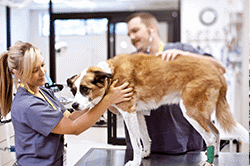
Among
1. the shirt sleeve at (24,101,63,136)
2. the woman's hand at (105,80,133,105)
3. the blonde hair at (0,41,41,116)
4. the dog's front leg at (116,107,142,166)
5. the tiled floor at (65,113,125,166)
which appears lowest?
the tiled floor at (65,113,125,166)

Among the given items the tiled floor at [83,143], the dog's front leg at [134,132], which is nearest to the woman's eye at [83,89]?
the dog's front leg at [134,132]

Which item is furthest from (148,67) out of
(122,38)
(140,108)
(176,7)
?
(176,7)

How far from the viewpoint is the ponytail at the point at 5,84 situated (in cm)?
149

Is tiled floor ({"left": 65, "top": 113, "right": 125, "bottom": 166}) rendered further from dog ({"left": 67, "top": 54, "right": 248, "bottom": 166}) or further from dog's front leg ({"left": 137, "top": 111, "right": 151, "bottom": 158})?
dog ({"left": 67, "top": 54, "right": 248, "bottom": 166})

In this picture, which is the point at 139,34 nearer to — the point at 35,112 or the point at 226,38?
the point at 226,38

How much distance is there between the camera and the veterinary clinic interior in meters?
1.68

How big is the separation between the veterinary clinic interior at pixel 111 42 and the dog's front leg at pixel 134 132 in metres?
0.09

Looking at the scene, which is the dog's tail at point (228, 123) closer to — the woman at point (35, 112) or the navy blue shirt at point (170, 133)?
the navy blue shirt at point (170, 133)

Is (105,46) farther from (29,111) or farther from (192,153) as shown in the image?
(192,153)

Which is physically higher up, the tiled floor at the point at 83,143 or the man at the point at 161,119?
the man at the point at 161,119

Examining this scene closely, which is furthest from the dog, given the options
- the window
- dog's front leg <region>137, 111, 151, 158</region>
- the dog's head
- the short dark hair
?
the window

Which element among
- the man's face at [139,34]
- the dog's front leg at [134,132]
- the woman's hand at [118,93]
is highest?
the man's face at [139,34]

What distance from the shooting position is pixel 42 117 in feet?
4.54

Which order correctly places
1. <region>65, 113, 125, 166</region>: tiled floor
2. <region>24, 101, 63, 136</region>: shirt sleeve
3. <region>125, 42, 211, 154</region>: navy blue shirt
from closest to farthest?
<region>24, 101, 63, 136</region>: shirt sleeve < <region>125, 42, 211, 154</region>: navy blue shirt < <region>65, 113, 125, 166</region>: tiled floor
